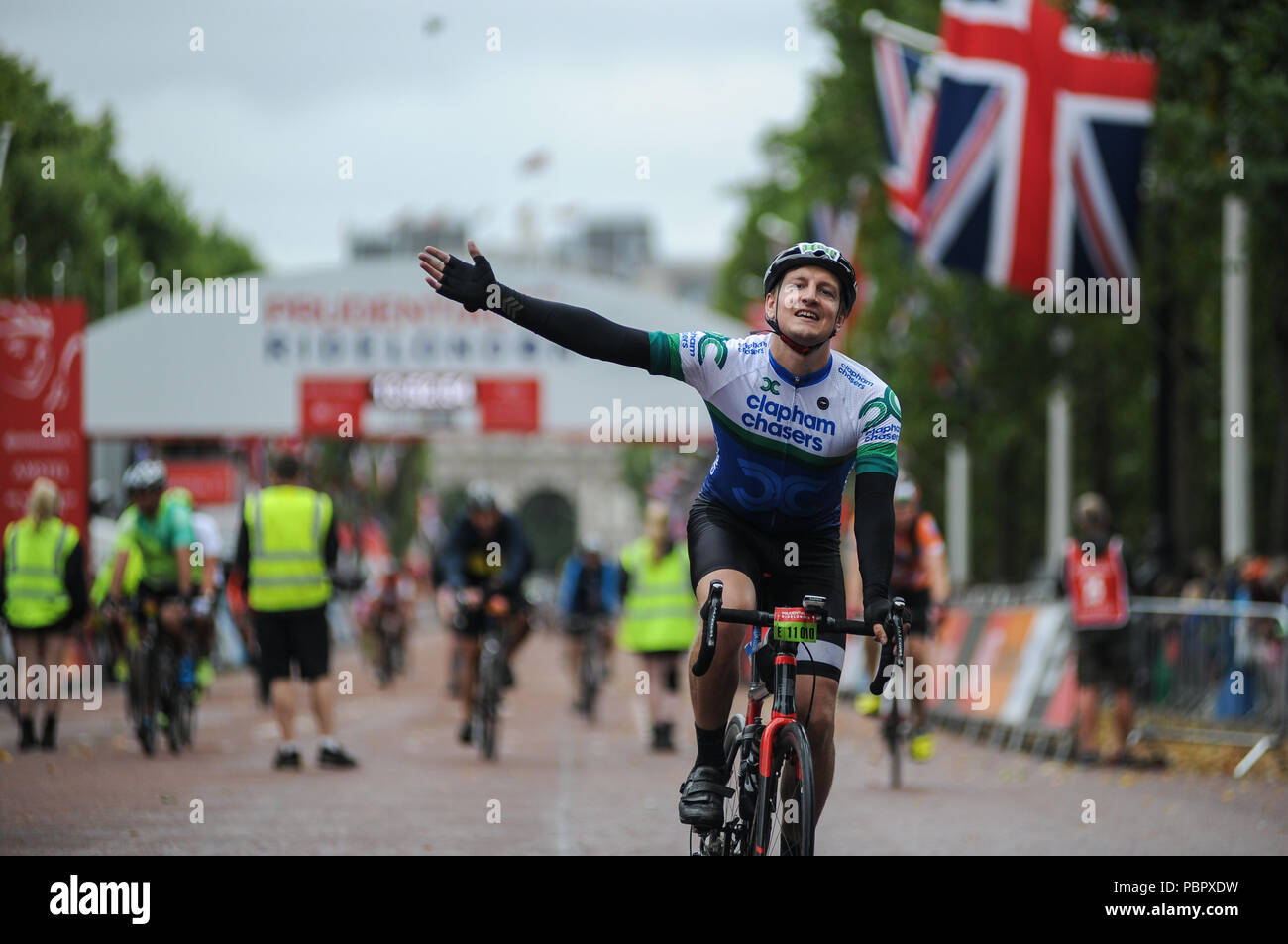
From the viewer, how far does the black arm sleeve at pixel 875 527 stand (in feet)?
20.4

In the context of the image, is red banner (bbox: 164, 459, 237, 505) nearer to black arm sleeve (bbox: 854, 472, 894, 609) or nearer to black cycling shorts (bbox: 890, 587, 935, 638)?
black cycling shorts (bbox: 890, 587, 935, 638)

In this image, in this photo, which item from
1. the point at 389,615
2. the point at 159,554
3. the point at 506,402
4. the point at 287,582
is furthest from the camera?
the point at 506,402

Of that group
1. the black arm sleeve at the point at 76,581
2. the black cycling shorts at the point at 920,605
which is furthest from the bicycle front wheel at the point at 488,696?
the black arm sleeve at the point at 76,581

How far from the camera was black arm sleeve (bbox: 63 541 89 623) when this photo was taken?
1529 centimetres

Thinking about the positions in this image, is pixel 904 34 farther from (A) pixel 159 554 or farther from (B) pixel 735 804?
(B) pixel 735 804

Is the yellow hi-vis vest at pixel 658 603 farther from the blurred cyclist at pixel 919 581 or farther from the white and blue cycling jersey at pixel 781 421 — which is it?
the white and blue cycling jersey at pixel 781 421

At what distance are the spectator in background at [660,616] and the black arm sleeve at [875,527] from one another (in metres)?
10.1

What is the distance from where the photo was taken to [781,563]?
6.67 m

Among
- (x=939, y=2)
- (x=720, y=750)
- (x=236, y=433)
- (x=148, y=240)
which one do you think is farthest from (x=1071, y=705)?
(x=148, y=240)

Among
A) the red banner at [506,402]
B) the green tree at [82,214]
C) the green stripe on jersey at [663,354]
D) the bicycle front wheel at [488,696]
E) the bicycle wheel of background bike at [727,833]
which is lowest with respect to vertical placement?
the bicycle front wheel at [488,696]

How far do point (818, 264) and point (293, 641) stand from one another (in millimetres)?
7453

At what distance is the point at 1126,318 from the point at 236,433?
15.5 metres

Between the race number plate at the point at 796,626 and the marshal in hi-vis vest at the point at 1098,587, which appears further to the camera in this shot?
the marshal in hi-vis vest at the point at 1098,587

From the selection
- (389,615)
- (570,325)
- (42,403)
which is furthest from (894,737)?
(389,615)
